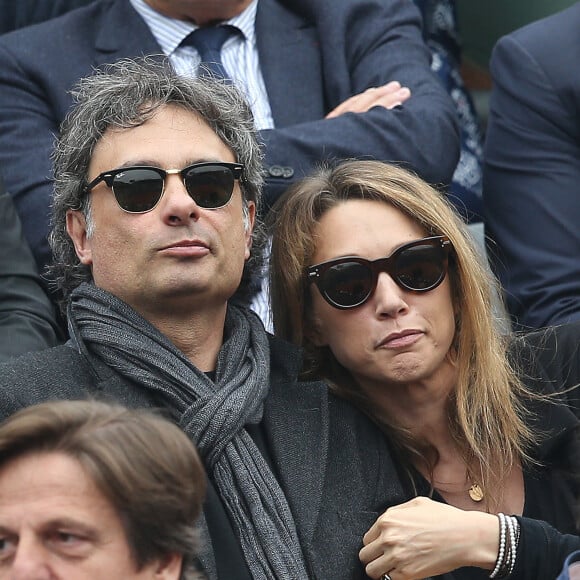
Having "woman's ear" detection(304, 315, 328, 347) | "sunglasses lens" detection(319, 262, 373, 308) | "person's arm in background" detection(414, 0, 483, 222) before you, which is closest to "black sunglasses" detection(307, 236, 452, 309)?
"sunglasses lens" detection(319, 262, 373, 308)

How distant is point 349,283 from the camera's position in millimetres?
3119

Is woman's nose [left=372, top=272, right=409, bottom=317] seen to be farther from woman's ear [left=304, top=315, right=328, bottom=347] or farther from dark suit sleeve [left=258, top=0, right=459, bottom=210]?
dark suit sleeve [left=258, top=0, right=459, bottom=210]

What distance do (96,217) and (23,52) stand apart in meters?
0.97

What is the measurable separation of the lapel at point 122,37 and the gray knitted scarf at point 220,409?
44.6 inches

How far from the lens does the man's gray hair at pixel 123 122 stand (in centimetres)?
307

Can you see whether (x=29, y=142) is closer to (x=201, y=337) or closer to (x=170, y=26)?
(x=170, y=26)

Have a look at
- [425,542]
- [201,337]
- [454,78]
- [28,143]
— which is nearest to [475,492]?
[425,542]

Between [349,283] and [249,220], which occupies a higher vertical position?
[249,220]

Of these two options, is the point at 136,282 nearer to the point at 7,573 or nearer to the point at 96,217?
the point at 96,217

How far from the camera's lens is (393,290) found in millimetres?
3100

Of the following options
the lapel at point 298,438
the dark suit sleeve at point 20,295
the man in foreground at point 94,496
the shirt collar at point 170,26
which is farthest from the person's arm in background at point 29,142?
A: the man in foreground at point 94,496

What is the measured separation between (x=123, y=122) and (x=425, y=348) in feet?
2.81

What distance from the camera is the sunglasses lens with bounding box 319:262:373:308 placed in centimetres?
311

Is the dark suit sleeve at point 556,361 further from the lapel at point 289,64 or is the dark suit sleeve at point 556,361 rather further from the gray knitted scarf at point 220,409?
the lapel at point 289,64
